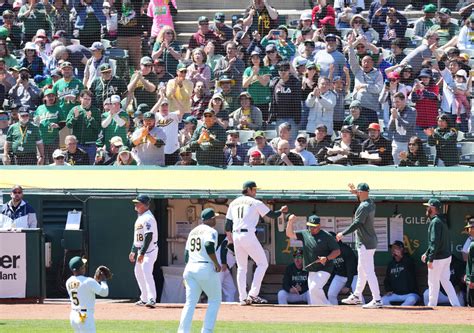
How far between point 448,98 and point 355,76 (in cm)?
151

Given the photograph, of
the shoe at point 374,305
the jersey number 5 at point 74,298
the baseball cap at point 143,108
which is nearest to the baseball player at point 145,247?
the shoe at point 374,305

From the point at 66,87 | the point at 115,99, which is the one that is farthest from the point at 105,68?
the point at 115,99

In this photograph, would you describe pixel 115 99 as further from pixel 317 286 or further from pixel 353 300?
pixel 353 300

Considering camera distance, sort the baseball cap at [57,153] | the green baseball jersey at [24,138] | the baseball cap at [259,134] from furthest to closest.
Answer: the green baseball jersey at [24,138] → the baseball cap at [57,153] → the baseball cap at [259,134]

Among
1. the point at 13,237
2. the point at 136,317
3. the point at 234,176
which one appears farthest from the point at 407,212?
the point at 13,237

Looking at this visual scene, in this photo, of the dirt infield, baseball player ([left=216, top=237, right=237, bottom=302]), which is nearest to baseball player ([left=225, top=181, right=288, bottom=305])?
the dirt infield

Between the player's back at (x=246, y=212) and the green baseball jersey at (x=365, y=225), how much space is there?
1.17m

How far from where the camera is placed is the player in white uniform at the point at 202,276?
1238 cm

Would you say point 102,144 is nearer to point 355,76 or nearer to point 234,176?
point 234,176

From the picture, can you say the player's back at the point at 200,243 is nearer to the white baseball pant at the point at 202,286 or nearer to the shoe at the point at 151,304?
the white baseball pant at the point at 202,286

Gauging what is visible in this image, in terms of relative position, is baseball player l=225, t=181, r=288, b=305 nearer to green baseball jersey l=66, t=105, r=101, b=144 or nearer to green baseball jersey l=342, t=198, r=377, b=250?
green baseball jersey l=342, t=198, r=377, b=250

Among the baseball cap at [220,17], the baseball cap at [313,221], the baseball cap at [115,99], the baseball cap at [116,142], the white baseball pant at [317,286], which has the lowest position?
the white baseball pant at [317,286]

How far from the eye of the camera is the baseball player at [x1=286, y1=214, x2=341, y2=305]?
15.8 meters

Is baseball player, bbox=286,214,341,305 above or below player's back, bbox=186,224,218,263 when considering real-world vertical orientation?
below
